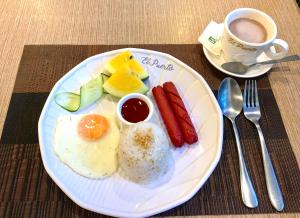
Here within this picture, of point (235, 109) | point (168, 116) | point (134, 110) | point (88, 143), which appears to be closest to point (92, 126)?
point (88, 143)

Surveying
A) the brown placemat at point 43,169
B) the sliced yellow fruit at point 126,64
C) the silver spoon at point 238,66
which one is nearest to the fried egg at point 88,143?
the brown placemat at point 43,169

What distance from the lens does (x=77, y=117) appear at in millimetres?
1218

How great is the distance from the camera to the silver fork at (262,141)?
1078 mm

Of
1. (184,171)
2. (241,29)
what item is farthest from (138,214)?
(241,29)

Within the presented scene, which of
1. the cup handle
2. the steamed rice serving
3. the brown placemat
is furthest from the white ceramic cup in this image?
the steamed rice serving

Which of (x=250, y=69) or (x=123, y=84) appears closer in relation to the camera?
(x=123, y=84)

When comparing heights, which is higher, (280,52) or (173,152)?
(280,52)

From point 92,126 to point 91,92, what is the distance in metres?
0.17

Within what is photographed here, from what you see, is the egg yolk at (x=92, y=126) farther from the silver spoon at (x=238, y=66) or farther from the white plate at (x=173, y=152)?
the silver spoon at (x=238, y=66)

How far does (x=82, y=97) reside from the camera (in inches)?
49.3

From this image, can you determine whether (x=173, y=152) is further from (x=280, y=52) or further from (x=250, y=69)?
(x=280, y=52)

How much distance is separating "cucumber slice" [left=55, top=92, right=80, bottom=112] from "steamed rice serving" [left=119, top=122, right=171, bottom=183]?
0.28 meters

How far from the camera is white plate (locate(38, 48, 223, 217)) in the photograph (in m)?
1.01

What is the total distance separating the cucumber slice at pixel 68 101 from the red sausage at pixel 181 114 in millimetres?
379
